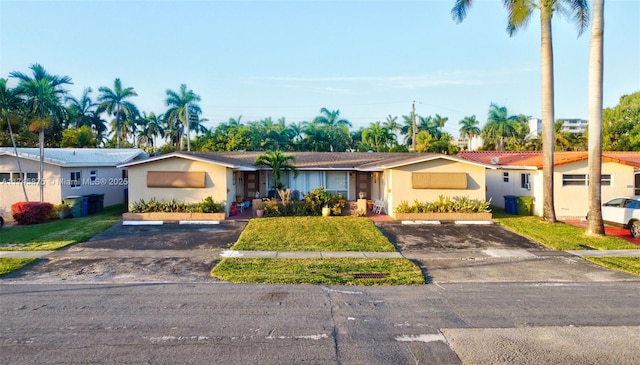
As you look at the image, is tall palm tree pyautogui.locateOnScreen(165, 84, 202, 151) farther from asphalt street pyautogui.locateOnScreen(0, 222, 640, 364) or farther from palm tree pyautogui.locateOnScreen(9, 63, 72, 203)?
asphalt street pyautogui.locateOnScreen(0, 222, 640, 364)

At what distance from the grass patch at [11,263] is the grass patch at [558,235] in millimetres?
15634

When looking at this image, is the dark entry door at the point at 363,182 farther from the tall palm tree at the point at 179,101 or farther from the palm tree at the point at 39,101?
the tall palm tree at the point at 179,101

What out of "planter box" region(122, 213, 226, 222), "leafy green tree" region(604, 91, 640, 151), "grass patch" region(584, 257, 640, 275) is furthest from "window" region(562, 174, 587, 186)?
"leafy green tree" region(604, 91, 640, 151)

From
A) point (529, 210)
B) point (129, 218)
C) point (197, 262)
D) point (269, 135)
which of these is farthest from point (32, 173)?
point (269, 135)

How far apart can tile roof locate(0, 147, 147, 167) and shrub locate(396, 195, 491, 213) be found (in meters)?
16.8

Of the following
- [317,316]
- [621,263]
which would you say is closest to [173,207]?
[317,316]

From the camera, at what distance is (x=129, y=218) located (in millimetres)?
18234

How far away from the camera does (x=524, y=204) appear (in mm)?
20828

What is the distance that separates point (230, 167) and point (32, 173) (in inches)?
435

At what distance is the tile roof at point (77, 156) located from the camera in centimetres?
2122

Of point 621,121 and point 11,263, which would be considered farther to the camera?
point 621,121

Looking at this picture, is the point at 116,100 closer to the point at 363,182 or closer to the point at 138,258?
the point at 363,182

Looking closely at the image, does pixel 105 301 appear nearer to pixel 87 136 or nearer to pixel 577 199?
pixel 577 199

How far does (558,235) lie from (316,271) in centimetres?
1034
